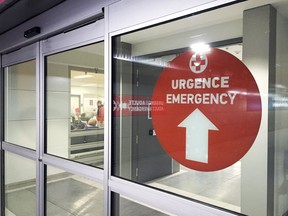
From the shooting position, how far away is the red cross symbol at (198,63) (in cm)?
131

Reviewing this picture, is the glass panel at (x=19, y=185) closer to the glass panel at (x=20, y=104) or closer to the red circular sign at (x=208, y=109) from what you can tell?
the glass panel at (x=20, y=104)

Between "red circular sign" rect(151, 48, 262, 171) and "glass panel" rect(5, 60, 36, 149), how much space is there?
2079mm

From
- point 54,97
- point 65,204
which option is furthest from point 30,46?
point 65,204

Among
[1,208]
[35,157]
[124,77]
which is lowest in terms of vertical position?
[1,208]

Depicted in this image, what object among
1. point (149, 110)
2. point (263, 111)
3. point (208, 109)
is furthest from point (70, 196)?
point (263, 111)

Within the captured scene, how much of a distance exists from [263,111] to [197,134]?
37 centimetres

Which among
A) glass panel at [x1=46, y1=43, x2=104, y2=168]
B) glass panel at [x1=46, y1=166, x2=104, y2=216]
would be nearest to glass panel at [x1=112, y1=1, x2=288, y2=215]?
glass panel at [x1=46, y1=43, x2=104, y2=168]

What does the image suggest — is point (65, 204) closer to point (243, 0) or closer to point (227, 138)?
point (227, 138)

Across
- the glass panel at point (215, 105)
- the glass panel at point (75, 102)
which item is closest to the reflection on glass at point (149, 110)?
the glass panel at point (215, 105)

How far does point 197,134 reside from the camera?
136cm

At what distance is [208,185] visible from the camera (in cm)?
169

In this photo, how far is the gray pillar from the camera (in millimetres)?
1165

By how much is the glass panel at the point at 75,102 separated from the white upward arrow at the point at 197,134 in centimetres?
95

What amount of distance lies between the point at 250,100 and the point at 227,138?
0.76ft
